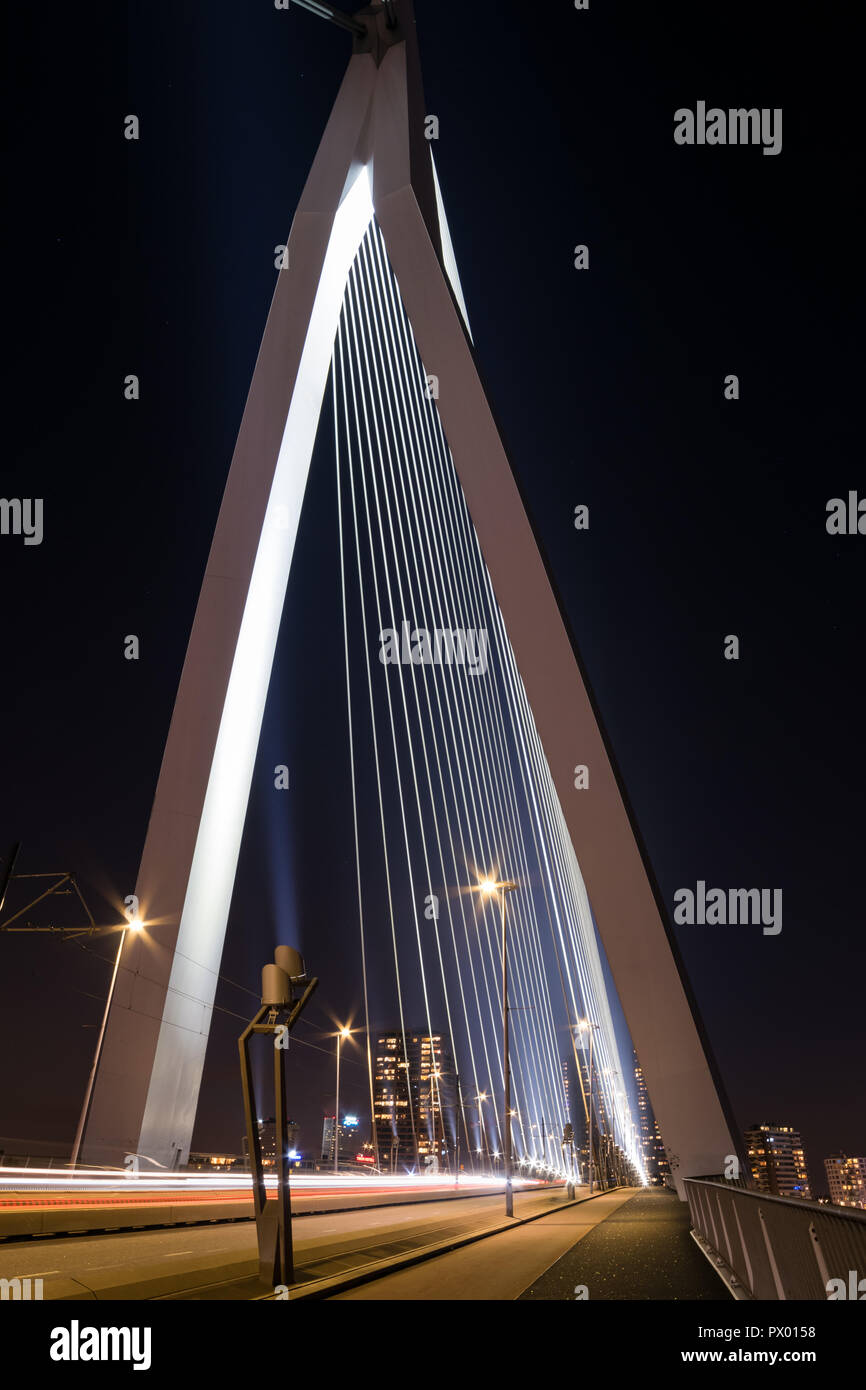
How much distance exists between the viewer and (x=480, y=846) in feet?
77.5

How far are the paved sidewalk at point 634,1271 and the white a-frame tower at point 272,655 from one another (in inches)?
160

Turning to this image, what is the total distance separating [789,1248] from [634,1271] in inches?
104

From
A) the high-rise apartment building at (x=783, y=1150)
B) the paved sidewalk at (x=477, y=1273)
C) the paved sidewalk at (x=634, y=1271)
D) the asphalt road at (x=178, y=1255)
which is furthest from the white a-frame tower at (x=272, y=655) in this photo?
the high-rise apartment building at (x=783, y=1150)

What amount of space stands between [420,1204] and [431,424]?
1628cm

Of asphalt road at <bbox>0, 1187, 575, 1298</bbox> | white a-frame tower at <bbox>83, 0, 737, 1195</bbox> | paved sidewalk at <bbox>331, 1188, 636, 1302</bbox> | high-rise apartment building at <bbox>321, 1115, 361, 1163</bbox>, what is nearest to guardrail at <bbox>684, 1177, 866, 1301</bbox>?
paved sidewalk at <bbox>331, 1188, 636, 1302</bbox>

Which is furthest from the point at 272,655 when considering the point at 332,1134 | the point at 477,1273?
the point at 332,1134

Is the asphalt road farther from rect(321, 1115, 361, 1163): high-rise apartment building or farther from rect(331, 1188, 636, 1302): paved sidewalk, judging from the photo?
rect(321, 1115, 361, 1163): high-rise apartment building

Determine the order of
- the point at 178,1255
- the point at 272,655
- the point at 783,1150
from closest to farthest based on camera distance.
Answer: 1. the point at 178,1255
2. the point at 272,655
3. the point at 783,1150

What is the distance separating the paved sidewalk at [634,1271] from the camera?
16.6 feet

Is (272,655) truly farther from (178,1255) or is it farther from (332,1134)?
(332,1134)

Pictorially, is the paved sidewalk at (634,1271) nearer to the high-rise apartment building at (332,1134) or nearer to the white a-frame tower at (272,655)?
the white a-frame tower at (272,655)

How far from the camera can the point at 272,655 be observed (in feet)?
49.9
